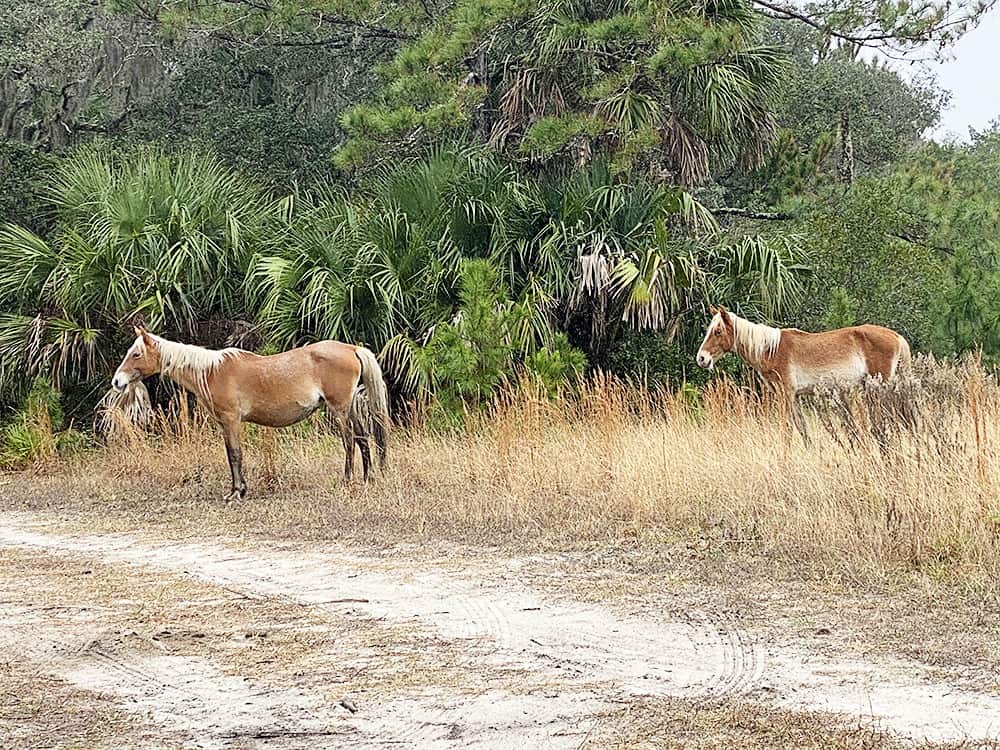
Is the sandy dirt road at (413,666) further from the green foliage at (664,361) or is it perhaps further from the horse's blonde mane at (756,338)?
the green foliage at (664,361)

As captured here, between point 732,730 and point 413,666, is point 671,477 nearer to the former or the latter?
point 413,666

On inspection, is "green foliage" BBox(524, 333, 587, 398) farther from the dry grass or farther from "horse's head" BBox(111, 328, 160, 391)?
the dry grass

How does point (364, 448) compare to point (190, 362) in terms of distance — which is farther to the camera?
point (190, 362)

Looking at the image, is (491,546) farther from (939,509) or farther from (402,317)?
(402,317)

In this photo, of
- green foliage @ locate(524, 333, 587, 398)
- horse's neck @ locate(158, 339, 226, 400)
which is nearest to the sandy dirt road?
horse's neck @ locate(158, 339, 226, 400)

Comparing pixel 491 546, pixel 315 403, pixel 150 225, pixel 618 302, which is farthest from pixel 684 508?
pixel 150 225

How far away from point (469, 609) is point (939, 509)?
117 inches

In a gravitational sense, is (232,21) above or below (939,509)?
above

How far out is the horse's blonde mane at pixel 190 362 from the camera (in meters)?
12.5

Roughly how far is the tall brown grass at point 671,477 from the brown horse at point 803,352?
0.40 m

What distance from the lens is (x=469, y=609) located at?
708cm

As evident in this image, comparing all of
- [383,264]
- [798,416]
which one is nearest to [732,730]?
[798,416]

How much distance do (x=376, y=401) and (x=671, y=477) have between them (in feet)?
Result: 11.7

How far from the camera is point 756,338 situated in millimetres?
13125
